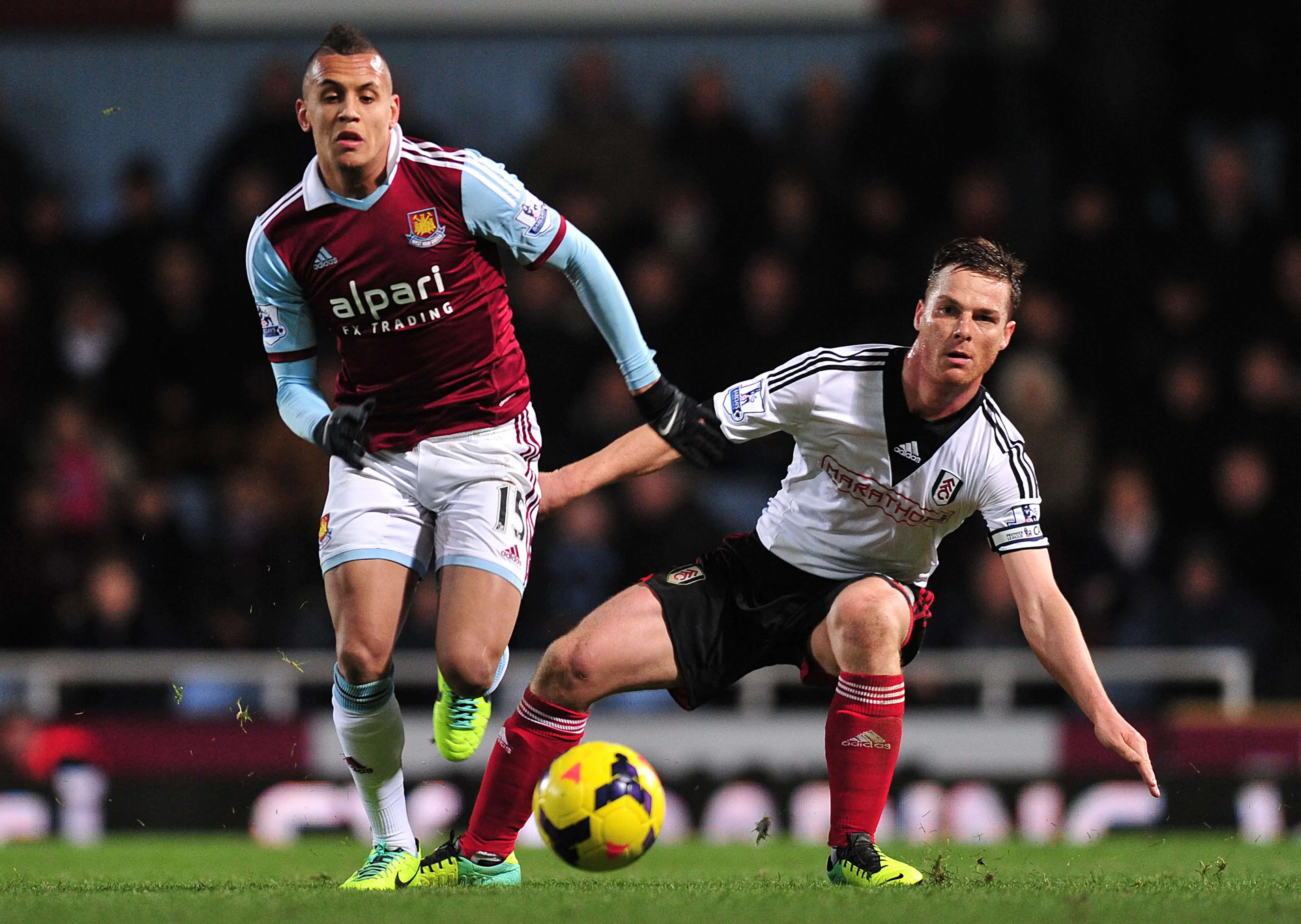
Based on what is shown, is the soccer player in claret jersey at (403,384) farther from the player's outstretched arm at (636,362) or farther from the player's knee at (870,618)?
the player's knee at (870,618)

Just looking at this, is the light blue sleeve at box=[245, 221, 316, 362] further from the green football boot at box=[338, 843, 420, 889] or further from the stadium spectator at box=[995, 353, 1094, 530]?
the stadium spectator at box=[995, 353, 1094, 530]

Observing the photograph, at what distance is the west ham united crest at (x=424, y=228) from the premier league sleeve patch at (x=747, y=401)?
1047 mm

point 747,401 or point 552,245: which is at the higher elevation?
point 552,245

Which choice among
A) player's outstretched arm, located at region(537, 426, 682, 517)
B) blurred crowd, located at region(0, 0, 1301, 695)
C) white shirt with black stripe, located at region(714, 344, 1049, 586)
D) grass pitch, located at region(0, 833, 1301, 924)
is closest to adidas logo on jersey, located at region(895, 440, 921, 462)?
white shirt with black stripe, located at region(714, 344, 1049, 586)

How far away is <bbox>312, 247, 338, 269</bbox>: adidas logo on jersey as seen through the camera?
5.30 m

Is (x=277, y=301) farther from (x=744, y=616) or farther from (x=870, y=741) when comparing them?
(x=870, y=741)

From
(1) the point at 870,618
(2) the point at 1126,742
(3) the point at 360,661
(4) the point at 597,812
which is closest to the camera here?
(2) the point at 1126,742

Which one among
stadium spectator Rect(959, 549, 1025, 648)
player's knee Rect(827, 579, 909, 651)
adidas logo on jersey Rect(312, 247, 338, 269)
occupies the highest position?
adidas logo on jersey Rect(312, 247, 338, 269)

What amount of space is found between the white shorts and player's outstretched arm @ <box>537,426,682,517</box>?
19 centimetres

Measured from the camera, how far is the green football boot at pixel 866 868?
16.1 feet

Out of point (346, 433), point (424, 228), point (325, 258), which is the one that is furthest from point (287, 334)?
point (424, 228)

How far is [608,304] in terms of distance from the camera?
5504mm

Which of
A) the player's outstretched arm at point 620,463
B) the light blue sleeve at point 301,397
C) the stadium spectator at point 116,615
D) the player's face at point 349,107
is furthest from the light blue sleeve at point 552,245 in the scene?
the stadium spectator at point 116,615

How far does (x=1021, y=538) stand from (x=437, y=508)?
1799 mm
